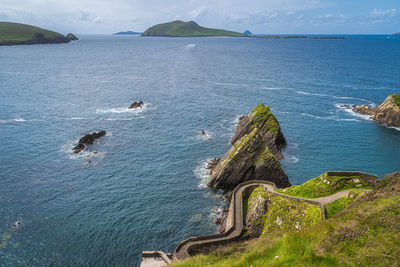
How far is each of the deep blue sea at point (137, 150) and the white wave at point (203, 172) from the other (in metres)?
0.34

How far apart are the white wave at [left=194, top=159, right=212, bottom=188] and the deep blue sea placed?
13.4 inches

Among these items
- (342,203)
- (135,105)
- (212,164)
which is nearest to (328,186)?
(342,203)

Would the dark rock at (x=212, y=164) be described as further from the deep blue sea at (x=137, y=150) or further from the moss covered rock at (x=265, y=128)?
the moss covered rock at (x=265, y=128)

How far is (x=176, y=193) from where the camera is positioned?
147ft

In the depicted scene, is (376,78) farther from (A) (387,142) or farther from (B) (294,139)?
(B) (294,139)

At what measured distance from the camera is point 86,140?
59812 mm

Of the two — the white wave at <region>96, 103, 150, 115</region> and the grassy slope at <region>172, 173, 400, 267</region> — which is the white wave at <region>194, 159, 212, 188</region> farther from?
the white wave at <region>96, 103, 150, 115</region>

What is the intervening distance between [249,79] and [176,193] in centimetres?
9337

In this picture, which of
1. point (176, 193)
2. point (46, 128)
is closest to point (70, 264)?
point (176, 193)

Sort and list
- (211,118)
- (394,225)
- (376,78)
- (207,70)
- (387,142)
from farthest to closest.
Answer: (207,70) < (376,78) < (211,118) < (387,142) < (394,225)

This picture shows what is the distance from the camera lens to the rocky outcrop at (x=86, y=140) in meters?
56.8

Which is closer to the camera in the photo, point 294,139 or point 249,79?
point 294,139

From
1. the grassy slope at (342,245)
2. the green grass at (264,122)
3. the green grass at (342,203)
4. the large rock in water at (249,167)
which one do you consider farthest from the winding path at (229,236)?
the green grass at (264,122)

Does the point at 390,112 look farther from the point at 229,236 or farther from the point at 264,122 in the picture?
the point at 229,236
